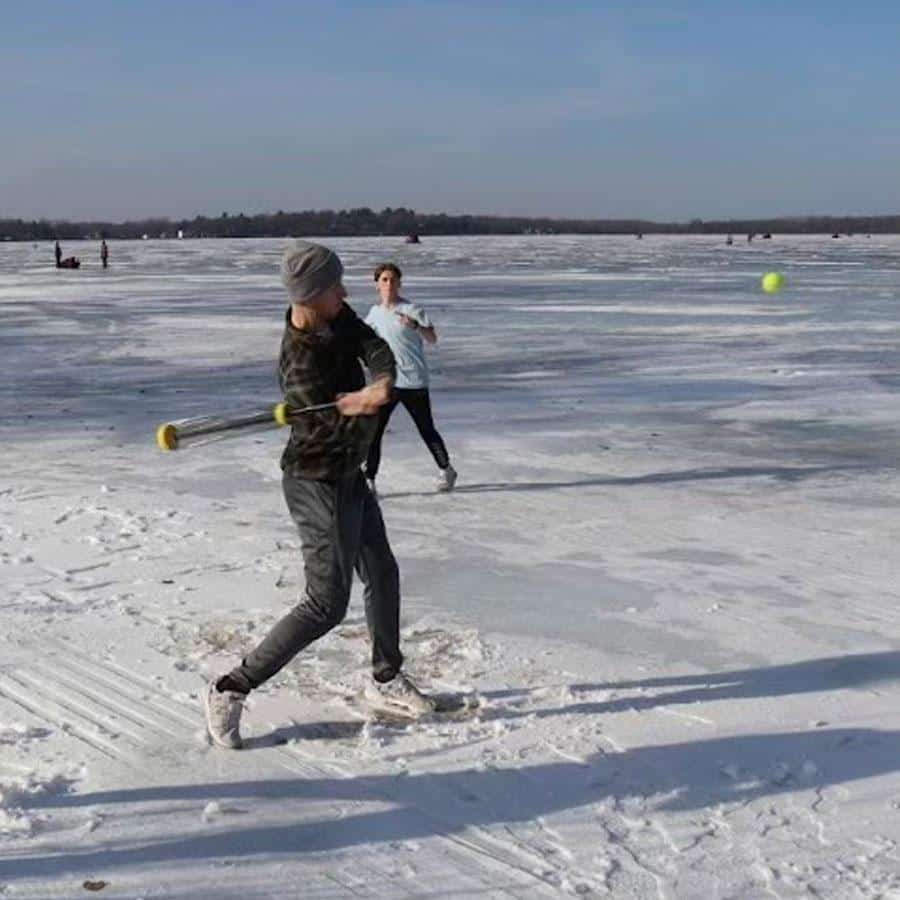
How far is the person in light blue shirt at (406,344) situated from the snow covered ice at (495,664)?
370 millimetres

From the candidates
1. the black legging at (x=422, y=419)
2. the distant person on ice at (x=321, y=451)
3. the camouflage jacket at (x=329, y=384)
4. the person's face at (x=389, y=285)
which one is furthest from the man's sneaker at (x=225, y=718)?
the person's face at (x=389, y=285)

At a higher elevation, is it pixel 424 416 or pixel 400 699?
pixel 424 416

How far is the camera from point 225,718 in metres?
4.53

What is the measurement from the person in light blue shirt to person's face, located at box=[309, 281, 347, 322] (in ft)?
11.9

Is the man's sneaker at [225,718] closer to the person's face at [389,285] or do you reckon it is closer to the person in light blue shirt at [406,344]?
the person in light blue shirt at [406,344]

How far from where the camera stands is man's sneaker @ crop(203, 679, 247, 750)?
178 inches

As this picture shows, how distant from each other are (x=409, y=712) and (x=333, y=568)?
711 mm

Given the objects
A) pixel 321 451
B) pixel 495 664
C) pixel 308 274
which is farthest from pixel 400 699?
pixel 308 274

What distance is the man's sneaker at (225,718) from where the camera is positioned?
4.53 metres

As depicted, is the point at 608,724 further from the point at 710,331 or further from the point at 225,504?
the point at 710,331

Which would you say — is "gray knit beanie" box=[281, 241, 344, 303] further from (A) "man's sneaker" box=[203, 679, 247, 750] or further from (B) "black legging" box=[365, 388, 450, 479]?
(B) "black legging" box=[365, 388, 450, 479]

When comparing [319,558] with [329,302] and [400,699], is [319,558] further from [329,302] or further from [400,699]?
[329,302]

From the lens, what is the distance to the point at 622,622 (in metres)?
6.12

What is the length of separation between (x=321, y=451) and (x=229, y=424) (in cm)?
33
